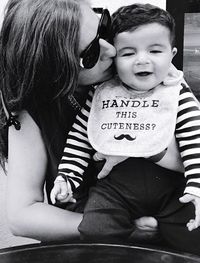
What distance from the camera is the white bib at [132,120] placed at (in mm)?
1239

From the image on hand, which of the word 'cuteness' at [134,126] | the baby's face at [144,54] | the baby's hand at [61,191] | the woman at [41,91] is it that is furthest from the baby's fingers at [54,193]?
the baby's face at [144,54]

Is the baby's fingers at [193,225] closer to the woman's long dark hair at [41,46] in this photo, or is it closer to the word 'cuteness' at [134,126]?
the word 'cuteness' at [134,126]

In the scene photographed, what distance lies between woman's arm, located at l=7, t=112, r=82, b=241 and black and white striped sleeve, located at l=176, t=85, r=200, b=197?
0.34 m

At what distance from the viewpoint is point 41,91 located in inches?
51.2

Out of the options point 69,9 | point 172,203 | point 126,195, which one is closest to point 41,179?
point 126,195

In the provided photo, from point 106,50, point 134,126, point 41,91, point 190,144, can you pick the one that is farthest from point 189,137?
point 41,91

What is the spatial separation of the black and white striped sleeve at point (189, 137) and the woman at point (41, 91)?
0.61 feet

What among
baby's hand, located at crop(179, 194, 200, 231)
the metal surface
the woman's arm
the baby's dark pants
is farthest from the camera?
the woman's arm

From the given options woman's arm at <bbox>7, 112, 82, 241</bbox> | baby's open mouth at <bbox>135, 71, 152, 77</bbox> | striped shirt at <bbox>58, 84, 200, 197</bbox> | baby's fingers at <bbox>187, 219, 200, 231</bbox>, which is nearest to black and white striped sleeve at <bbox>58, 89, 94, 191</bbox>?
striped shirt at <bbox>58, 84, 200, 197</bbox>

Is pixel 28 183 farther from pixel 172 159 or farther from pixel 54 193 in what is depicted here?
pixel 172 159

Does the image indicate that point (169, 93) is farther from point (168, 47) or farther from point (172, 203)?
point (172, 203)

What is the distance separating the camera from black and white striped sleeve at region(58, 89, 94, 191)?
129 cm

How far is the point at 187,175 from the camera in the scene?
3.87ft

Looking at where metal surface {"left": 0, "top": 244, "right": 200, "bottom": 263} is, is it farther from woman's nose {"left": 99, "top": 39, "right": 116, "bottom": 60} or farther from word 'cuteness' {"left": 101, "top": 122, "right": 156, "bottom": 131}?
woman's nose {"left": 99, "top": 39, "right": 116, "bottom": 60}
